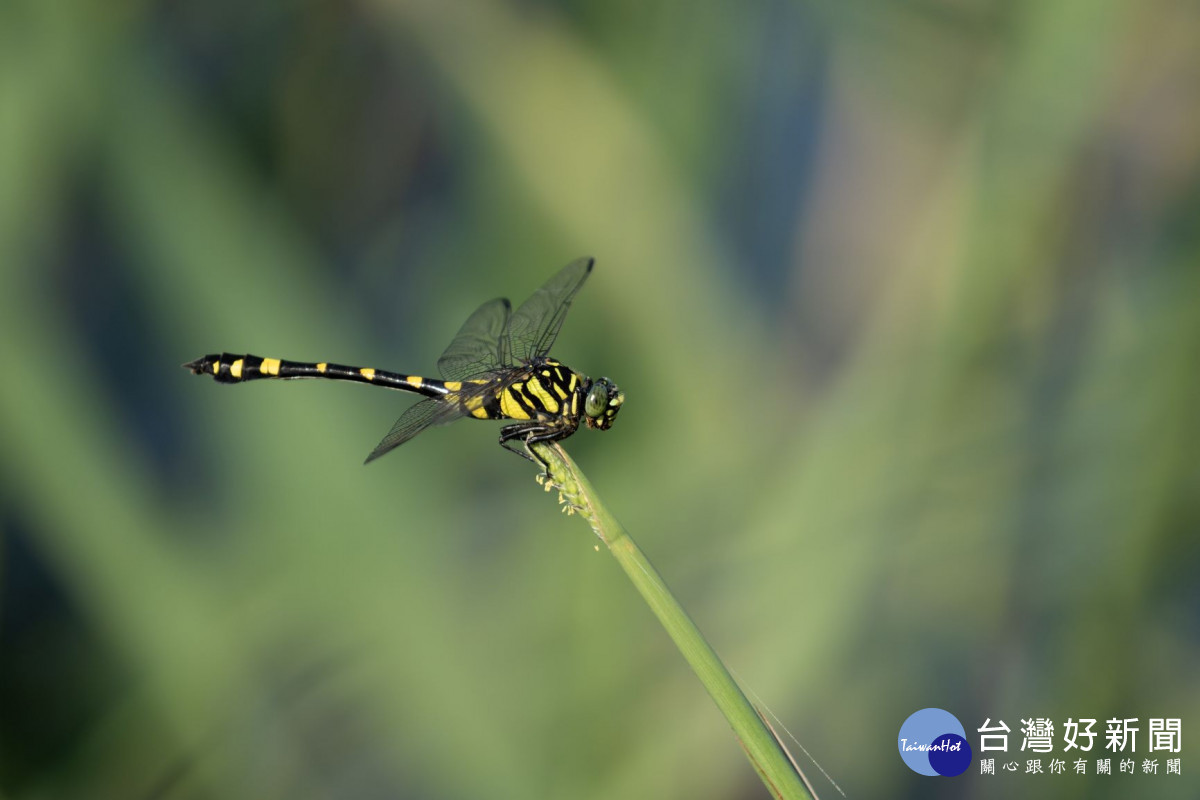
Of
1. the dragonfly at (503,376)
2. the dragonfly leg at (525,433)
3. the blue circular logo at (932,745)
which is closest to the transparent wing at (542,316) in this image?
the dragonfly at (503,376)

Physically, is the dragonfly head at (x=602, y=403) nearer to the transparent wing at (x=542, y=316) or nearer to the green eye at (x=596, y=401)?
the green eye at (x=596, y=401)

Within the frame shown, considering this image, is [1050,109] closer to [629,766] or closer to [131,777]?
[629,766]

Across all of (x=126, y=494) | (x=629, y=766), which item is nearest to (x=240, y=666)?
(x=126, y=494)

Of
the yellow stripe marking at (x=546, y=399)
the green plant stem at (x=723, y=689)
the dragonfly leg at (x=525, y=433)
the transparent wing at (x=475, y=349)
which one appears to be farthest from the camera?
the transparent wing at (x=475, y=349)

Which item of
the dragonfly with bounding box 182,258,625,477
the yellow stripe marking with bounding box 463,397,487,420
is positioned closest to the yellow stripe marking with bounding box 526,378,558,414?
the dragonfly with bounding box 182,258,625,477

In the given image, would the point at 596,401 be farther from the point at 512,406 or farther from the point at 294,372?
the point at 294,372

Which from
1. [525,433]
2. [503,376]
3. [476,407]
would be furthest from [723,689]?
[503,376]
